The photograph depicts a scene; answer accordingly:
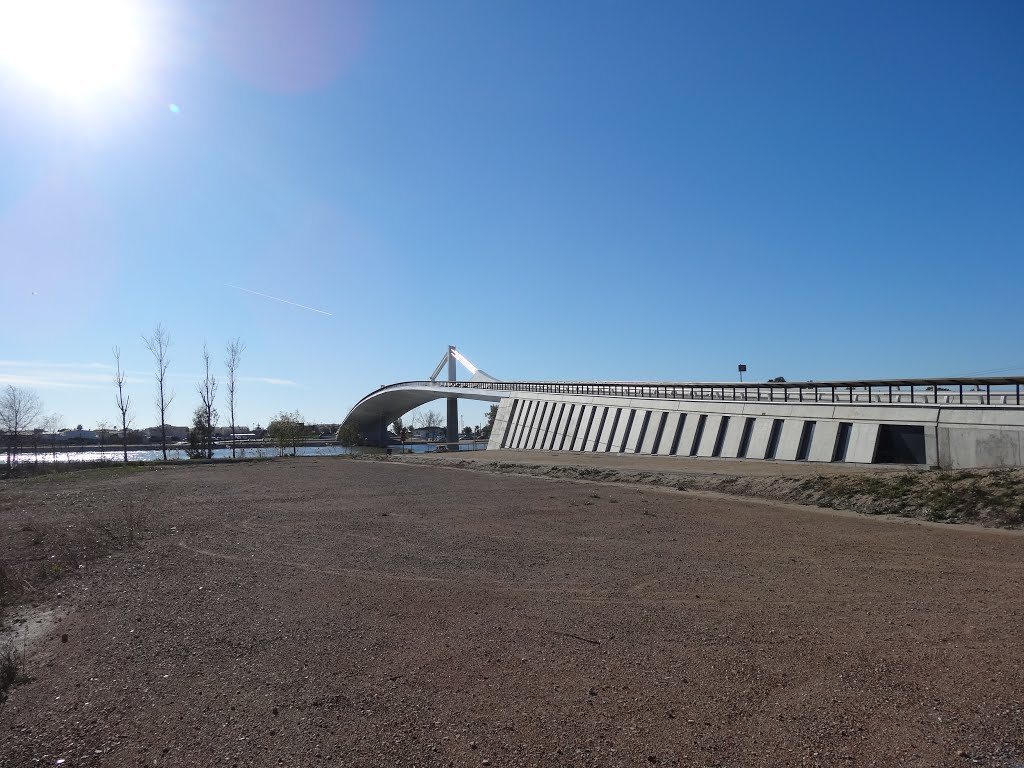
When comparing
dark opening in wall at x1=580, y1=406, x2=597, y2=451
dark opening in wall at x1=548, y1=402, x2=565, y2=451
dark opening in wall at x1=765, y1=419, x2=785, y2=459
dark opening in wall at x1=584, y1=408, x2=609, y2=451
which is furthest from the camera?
dark opening in wall at x1=548, y1=402, x2=565, y2=451

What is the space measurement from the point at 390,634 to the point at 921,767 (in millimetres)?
5257

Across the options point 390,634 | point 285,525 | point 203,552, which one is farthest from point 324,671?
point 285,525

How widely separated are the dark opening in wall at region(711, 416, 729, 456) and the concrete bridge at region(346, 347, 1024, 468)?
0.16ft

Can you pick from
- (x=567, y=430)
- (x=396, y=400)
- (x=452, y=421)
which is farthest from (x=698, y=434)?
(x=396, y=400)

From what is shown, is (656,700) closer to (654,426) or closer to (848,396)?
(848,396)

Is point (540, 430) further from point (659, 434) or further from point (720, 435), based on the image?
point (720, 435)

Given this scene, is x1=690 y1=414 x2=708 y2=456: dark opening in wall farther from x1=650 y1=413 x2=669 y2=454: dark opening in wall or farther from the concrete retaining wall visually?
x1=650 y1=413 x2=669 y2=454: dark opening in wall

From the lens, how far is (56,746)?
17.0 ft

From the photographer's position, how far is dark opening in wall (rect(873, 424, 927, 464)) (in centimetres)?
2272

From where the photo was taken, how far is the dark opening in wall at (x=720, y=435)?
31.8 m

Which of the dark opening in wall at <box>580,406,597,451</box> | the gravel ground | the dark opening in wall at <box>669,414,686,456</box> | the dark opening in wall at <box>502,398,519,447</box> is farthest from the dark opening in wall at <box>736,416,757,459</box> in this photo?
the dark opening in wall at <box>502,398,519,447</box>

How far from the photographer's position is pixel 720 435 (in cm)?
3206

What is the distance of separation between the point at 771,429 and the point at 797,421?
1.36m

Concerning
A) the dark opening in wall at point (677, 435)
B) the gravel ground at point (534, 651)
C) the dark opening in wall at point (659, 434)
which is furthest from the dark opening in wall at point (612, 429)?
the gravel ground at point (534, 651)
